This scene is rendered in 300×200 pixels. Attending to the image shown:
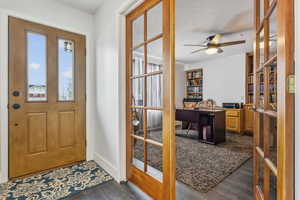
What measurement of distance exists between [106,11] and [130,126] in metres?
1.69

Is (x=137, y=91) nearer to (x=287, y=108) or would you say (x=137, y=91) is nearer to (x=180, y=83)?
(x=287, y=108)

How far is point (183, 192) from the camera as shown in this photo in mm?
1755

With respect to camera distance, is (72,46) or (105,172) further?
(72,46)

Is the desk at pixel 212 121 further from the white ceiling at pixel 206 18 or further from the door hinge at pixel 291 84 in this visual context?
the door hinge at pixel 291 84

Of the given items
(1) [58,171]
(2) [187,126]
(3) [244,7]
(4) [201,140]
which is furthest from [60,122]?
(2) [187,126]

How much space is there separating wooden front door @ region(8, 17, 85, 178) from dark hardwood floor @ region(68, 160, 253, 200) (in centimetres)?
95

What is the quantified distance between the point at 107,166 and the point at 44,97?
Answer: 4.44 ft

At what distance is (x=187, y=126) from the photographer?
5.12 m

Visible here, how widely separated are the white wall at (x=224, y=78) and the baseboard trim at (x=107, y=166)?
4666 millimetres

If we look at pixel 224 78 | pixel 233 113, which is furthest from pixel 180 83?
pixel 233 113

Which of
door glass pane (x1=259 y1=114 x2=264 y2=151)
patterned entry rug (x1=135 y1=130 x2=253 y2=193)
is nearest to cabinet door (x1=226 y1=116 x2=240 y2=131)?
patterned entry rug (x1=135 y1=130 x2=253 y2=193)

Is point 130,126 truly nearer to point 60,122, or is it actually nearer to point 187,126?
point 60,122

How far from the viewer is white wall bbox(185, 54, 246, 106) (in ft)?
16.7

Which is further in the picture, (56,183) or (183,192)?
(56,183)
